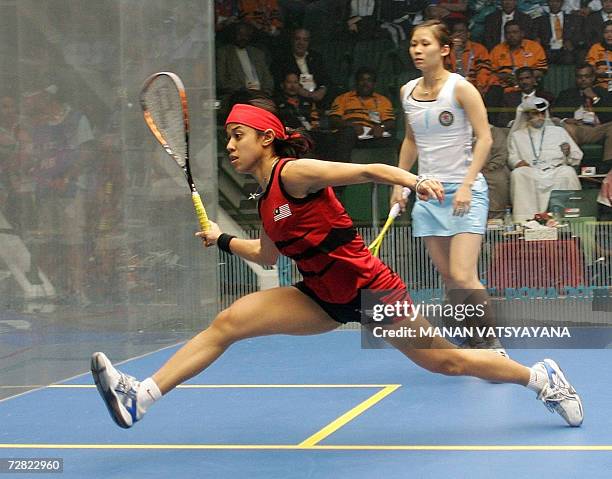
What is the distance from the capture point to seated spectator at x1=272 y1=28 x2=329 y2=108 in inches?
399

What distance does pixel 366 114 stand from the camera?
9953 millimetres

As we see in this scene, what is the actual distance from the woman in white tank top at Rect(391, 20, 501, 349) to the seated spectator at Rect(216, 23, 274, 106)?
14.4 feet

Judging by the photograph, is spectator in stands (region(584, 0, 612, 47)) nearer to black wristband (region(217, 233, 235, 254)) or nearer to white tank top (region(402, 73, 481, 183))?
white tank top (region(402, 73, 481, 183))

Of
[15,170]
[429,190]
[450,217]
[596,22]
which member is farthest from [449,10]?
[429,190]

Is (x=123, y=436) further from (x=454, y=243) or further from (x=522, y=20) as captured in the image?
(x=522, y=20)

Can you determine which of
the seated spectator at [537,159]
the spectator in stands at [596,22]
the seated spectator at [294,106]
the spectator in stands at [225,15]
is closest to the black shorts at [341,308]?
the seated spectator at [537,159]

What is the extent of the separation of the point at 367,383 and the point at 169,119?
62.3 inches

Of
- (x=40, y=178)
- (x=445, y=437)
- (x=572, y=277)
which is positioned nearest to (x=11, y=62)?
(x=40, y=178)

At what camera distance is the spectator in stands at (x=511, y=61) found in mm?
10078

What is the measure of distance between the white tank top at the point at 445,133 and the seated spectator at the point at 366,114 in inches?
160

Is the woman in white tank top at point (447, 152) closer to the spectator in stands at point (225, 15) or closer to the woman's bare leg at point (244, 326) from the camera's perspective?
the woman's bare leg at point (244, 326)

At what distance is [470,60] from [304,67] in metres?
1.40

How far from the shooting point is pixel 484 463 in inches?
152

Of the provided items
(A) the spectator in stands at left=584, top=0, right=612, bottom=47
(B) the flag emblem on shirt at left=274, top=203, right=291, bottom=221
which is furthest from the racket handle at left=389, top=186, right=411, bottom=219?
(A) the spectator in stands at left=584, top=0, right=612, bottom=47
